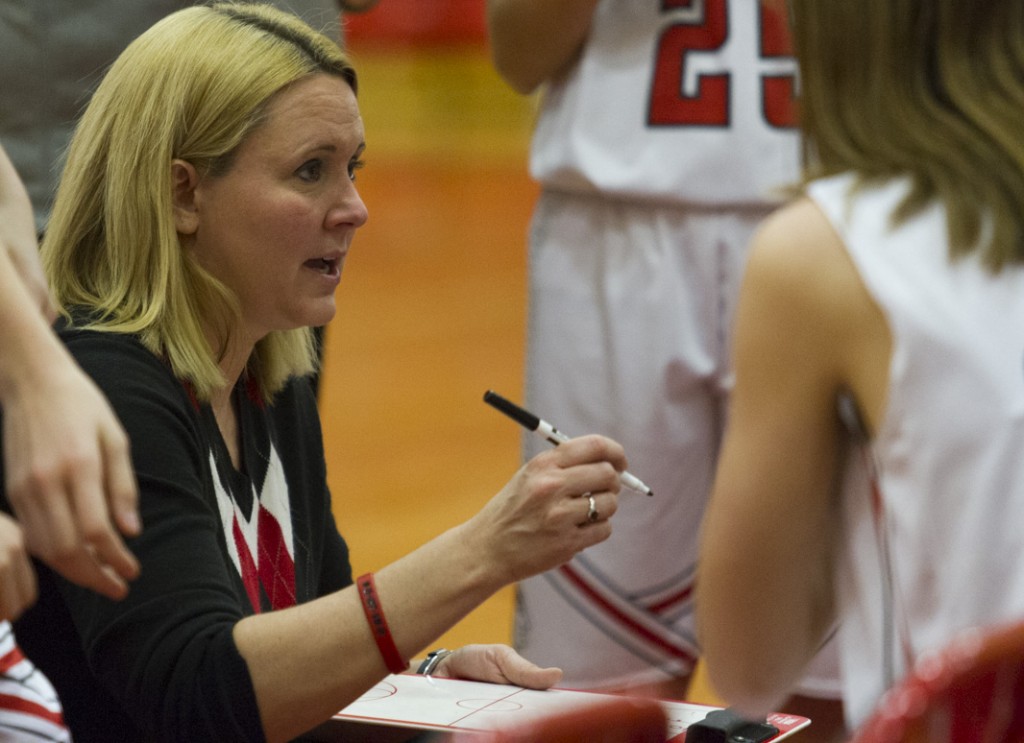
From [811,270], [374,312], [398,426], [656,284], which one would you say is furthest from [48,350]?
[374,312]

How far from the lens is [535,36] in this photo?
2609 millimetres

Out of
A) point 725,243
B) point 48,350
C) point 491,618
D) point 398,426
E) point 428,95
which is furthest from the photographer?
point 428,95

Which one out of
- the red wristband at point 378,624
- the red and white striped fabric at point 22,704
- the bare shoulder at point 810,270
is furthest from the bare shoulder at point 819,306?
the red and white striped fabric at point 22,704

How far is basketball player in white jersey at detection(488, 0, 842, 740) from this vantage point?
2600 mm

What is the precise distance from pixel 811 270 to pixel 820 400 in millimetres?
110

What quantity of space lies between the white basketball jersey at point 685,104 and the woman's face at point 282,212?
0.73 m

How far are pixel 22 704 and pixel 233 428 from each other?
57cm

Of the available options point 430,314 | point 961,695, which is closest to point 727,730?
point 961,695

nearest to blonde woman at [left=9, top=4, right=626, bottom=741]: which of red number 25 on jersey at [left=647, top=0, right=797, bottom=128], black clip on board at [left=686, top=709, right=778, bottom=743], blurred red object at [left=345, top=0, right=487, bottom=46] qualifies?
black clip on board at [left=686, top=709, right=778, bottom=743]

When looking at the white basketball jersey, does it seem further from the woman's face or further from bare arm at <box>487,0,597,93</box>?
the woman's face

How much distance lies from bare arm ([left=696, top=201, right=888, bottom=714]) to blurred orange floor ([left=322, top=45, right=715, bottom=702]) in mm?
2070

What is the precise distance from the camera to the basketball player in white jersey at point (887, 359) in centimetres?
124

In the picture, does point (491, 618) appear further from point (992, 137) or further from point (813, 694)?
point (992, 137)

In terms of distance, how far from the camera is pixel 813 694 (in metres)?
2.67
